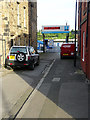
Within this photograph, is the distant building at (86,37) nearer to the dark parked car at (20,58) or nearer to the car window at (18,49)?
the dark parked car at (20,58)

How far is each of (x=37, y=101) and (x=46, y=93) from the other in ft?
3.25

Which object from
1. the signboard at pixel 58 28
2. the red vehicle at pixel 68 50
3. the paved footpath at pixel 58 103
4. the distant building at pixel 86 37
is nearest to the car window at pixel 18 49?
the distant building at pixel 86 37

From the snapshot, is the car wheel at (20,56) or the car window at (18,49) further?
the car window at (18,49)

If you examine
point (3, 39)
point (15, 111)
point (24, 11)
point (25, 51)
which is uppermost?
point (24, 11)

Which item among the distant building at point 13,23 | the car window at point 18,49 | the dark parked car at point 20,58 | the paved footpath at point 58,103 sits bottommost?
the paved footpath at point 58,103

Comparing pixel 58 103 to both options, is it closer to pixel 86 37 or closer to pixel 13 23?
pixel 86 37

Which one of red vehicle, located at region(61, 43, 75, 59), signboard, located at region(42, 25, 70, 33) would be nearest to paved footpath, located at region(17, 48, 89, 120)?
red vehicle, located at region(61, 43, 75, 59)

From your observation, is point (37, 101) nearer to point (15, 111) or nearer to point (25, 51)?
point (15, 111)

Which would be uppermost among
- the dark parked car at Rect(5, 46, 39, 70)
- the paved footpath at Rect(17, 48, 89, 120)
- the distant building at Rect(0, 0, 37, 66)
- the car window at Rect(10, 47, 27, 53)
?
the distant building at Rect(0, 0, 37, 66)

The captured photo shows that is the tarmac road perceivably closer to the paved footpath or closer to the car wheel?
the paved footpath

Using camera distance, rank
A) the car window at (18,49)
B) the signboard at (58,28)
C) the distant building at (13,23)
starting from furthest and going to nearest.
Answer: the signboard at (58,28), the distant building at (13,23), the car window at (18,49)

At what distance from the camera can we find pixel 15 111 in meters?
5.07

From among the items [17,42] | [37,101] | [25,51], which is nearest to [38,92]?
[37,101]

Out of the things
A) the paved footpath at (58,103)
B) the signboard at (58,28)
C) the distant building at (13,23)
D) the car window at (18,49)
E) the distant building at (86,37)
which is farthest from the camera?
the signboard at (58,28)
